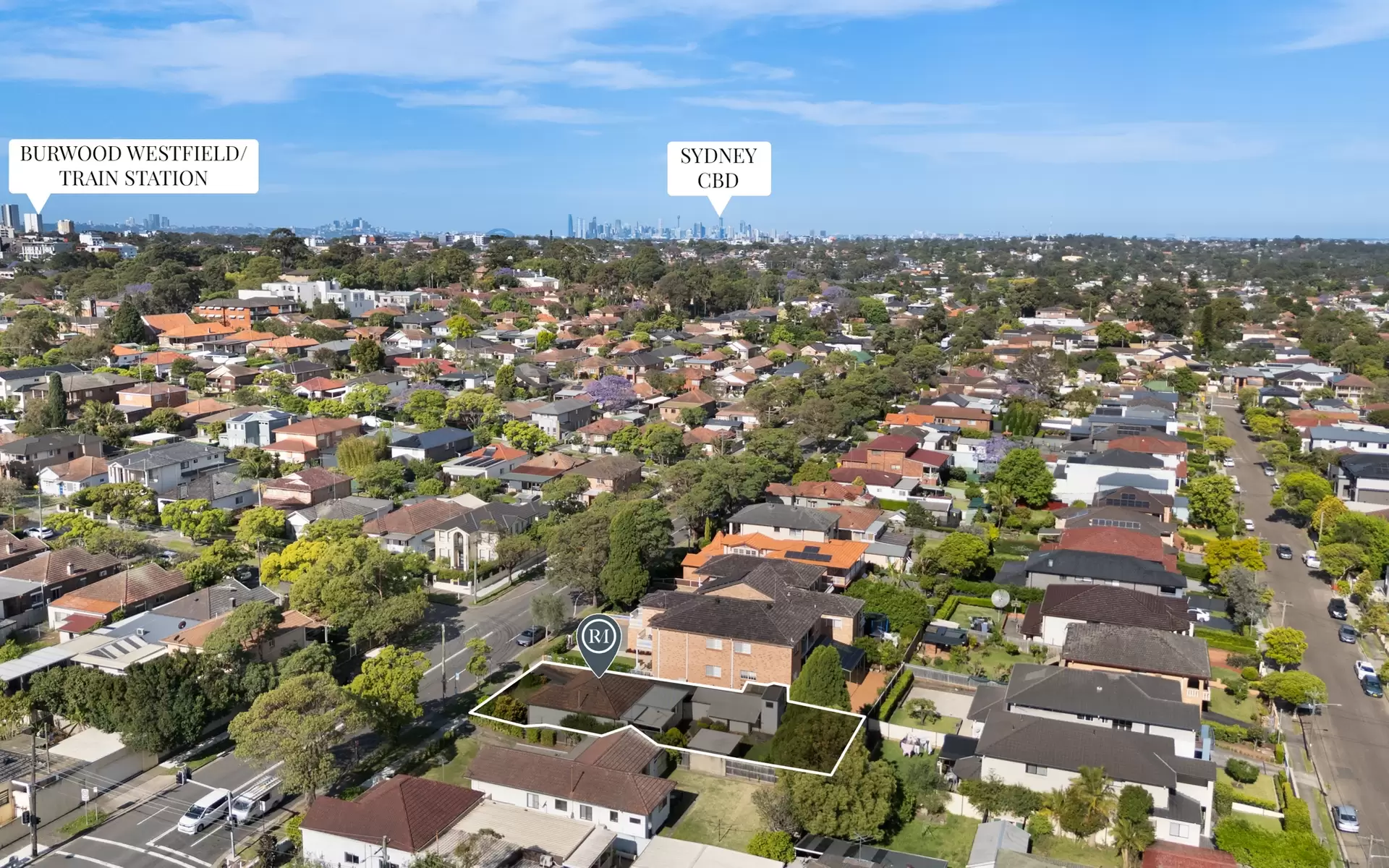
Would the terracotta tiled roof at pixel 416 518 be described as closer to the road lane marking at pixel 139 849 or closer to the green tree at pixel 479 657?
the green tree at pixel 479 657


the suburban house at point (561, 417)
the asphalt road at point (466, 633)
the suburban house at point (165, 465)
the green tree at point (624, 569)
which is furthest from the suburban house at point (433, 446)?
the green tree at point (624, 569)

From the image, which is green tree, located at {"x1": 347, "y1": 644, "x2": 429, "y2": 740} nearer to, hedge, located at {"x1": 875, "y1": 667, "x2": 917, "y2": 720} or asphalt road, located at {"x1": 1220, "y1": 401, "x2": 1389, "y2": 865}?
hedge, located at {"x1": 875, "y1": 667, "x2": 917, "y2": 720}

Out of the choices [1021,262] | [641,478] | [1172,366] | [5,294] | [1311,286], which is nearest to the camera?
[641,478]

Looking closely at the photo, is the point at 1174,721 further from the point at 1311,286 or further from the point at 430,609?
the point at 1311,286

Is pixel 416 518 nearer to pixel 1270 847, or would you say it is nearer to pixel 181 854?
pixel 181 854

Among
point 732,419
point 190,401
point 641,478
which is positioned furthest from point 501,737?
point 190,401
